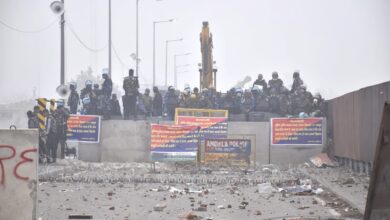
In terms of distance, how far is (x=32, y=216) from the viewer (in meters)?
7.04

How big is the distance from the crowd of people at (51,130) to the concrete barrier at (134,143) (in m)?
1.24

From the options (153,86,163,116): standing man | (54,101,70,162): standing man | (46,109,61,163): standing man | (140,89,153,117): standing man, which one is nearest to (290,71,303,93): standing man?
(153,86,163,116): standing man

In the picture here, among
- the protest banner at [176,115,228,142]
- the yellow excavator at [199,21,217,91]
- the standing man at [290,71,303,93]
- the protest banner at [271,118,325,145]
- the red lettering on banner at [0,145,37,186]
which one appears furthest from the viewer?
the yellow excavator at [199,21,217,91]

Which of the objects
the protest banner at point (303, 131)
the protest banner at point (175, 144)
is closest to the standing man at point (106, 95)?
the protest banner at point (175, 144)

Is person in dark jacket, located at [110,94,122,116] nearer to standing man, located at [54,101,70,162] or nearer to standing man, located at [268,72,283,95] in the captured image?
standing man, located at [54,101,70,162]

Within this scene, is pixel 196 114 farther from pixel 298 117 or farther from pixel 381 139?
A: pixel 381 139

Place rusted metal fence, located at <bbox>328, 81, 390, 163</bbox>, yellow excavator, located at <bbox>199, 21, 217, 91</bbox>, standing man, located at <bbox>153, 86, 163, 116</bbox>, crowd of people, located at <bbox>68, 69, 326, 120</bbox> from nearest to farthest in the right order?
rusted metal fence, located at <bbox>328, 81, 390, 163</bbox>
crowd of people, located at <bbox>68, 69, 326, 120</bbox>
standing man, located at <bbox>153, 86, 163, 116</bbox>
yellow excavator, located at <bbox>199, 21, 217, 91</bbox>

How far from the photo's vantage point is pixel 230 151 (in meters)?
18.0

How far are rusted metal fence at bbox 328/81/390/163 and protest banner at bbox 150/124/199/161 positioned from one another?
455 cm

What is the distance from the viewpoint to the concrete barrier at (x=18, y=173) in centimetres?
692

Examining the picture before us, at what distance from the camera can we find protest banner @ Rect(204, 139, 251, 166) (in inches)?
709

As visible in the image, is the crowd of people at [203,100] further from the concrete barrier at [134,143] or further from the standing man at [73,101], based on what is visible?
the concrete barrier at [134,143]

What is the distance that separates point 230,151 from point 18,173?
11.5 meters

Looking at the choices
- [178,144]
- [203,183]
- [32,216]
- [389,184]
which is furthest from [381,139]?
[178,144]
